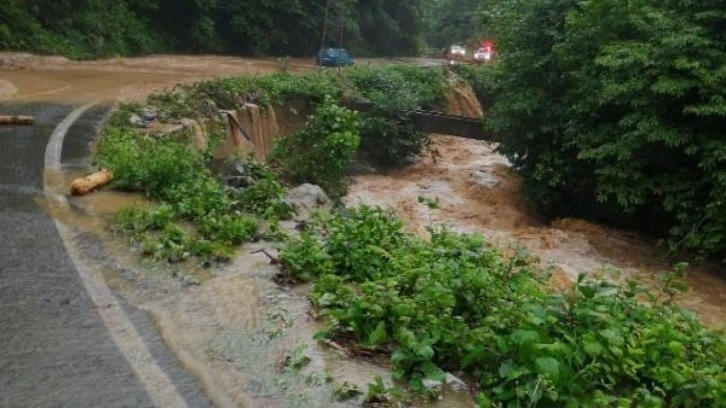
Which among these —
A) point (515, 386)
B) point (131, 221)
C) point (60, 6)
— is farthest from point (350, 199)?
point (60, 6)

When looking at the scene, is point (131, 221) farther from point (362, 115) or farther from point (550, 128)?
point (362, 115)

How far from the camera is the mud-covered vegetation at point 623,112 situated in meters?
12.2

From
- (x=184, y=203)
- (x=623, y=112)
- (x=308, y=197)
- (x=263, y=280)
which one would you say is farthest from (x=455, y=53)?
(x=263, y=280)

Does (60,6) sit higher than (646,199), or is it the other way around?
(60,6)

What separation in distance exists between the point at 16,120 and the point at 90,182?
4.43m

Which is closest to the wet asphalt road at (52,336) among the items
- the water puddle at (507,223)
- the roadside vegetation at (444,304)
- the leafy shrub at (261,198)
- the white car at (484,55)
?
the roadside vegetation at (444,304)

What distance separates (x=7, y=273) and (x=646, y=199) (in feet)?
38.8

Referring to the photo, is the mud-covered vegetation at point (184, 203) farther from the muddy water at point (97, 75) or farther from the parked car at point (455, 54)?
the parked car at point (455, 54)

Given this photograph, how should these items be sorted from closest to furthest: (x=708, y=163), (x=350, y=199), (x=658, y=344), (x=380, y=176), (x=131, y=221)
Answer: (x=658, y=344) → (x=131, y=221) → (x=708, y=163) → (x=350, y=199) → (x=380, y=176)

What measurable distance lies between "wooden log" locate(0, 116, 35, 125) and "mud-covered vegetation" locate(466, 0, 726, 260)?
33.9 feet

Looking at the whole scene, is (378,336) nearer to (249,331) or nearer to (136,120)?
(249,331)

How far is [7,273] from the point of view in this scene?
5758mm

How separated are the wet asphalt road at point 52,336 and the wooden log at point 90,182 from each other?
0.58 meters

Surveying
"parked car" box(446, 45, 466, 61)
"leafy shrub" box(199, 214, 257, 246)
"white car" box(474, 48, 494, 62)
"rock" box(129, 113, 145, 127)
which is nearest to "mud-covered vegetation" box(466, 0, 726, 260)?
"leafy shrub" box(199, 214, 257, 246)
